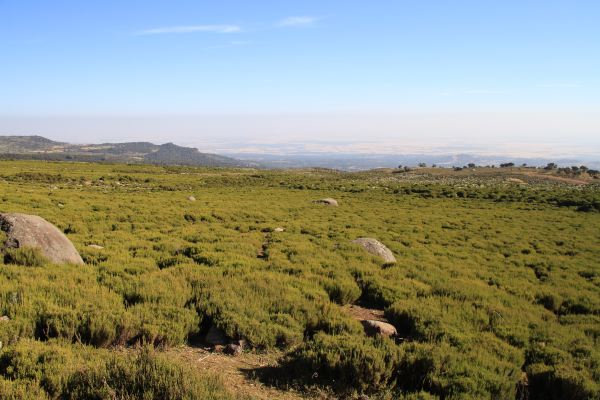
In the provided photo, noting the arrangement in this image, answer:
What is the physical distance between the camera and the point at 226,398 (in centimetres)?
513

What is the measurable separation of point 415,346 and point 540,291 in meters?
8.33

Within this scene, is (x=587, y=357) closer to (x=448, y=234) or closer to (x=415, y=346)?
(x=415, y=346)

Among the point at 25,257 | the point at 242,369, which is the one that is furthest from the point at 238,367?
the point at 25,257

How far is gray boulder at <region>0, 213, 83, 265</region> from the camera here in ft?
35.7

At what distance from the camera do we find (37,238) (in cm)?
1123

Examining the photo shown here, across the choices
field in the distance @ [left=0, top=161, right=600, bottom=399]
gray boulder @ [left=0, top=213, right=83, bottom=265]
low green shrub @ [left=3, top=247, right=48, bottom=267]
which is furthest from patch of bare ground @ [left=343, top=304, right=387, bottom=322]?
low green shrub @ [left=3, top=247, right=48, bottom=267]

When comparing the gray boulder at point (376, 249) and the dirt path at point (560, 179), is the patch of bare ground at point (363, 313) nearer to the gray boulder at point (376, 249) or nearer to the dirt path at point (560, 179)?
the gray boulder at point (376, 249)

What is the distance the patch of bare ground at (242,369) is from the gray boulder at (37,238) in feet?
19.9

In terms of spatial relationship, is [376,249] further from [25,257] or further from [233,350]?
[25,257]

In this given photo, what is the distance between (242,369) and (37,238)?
8279 mm

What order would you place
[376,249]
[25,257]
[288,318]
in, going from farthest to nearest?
[376,249], [25,257], [288,318]

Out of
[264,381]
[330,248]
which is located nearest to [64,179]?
[330,248]

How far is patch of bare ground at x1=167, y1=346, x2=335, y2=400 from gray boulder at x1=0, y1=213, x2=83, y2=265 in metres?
6.07

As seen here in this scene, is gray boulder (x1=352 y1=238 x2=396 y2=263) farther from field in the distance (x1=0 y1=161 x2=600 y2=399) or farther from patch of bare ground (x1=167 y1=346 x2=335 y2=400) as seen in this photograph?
patch of bare ground (x1=167 y1=346 x2=335 y2=400)
